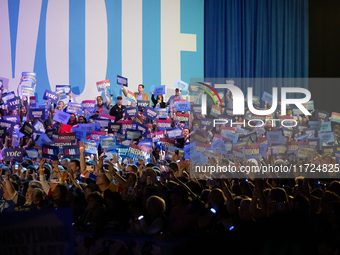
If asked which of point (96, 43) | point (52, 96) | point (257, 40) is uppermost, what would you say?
point (257, 40)

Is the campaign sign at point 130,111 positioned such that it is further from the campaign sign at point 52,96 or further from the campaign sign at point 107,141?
the campaign sign at point 52,96

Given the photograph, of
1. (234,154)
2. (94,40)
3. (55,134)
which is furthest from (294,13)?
(55,134)

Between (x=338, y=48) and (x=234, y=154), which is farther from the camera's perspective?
(x=338, y=48)

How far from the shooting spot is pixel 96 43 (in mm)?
11875

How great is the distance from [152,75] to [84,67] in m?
1.97

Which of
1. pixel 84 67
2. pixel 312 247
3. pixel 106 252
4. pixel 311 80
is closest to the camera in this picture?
pixel 312 247

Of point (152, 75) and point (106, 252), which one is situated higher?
point (152, 75)

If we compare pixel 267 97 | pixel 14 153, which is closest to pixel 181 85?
pixel 267 97

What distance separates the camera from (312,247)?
0.94m

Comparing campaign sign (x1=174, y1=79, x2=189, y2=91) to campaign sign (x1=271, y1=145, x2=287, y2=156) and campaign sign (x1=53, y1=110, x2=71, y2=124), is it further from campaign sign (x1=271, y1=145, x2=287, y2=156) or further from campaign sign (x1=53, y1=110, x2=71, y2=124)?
campaign sign (x1=271, y1=145, x2=287, y2=156)

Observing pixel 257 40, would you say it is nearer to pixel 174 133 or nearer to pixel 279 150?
pixel 174 133

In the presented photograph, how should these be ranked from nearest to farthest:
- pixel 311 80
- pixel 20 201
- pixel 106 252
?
pixel 106 252 → pixel 20 201 → pixel 311 80

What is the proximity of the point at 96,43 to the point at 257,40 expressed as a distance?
5.51 meters

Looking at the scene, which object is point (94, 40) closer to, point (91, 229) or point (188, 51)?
point (188, 51)
